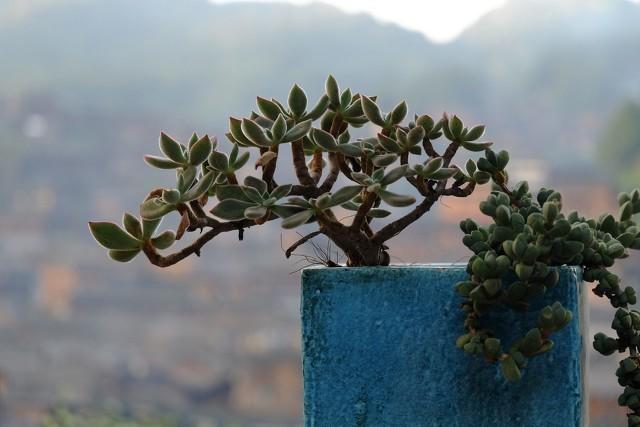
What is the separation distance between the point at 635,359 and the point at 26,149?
28.8 meters

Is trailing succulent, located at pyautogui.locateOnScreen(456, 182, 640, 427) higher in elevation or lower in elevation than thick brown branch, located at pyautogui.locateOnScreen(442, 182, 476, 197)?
lower

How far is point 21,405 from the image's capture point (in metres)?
16.1

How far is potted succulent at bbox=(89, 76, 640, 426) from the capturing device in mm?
524

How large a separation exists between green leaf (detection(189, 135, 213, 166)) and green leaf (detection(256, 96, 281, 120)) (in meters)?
0.06

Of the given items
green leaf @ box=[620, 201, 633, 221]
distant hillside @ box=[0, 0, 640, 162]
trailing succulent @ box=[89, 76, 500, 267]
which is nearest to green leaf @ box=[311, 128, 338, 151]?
trailing succulent @ box=[89, 76, 500, 267]

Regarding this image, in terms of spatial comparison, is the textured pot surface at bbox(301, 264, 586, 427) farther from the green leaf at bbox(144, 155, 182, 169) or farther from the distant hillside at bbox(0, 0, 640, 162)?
the distant hillside at bbox(0, 0, 640, 162)

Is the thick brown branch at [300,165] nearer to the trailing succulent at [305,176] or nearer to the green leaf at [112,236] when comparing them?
the trailing succulent at [305,176]

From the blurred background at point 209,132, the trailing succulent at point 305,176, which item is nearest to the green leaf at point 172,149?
the trailing succulent at point 305,176

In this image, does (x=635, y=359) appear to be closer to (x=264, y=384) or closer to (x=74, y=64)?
(x=264, y=384)

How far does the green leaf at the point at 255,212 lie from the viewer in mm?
515

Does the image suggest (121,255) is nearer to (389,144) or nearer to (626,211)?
(389,144)

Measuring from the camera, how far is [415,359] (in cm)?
56

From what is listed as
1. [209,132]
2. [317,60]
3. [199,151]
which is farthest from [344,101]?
[317,60]

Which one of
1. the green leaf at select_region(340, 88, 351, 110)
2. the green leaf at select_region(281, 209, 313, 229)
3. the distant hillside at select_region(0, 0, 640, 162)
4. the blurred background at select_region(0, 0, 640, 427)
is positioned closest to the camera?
the green leaf at select_region(281, 209, 313, 229)
